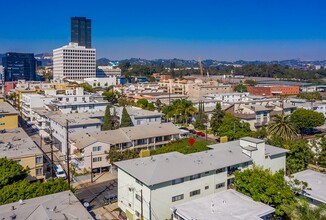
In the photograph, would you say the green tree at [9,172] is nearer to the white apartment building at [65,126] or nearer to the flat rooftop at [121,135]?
the flat rooftop at [121,135]

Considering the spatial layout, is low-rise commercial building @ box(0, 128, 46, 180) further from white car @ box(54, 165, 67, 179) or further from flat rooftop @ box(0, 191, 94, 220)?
flat rooftop @ box(0, 191, 94, 220)

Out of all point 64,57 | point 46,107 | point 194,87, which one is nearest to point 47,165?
point 46,107

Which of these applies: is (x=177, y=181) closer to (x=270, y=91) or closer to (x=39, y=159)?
(x=39, y=159)

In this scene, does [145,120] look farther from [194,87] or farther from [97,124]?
[194,87]

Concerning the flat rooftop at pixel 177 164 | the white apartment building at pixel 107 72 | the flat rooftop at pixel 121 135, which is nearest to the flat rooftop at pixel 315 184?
the flat rooftop at pixel 177 164

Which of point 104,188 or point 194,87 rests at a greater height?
point 194,87

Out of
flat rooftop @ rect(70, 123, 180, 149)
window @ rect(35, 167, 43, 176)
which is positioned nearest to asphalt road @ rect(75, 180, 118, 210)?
window @ rect(35, 167, 43, 176)
